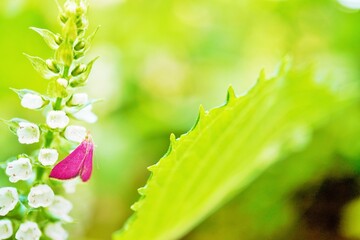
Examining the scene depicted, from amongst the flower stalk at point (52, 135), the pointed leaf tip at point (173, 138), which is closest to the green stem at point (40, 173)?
the flower stalk at point (52, 135)

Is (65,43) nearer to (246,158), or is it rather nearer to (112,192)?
(246,158)

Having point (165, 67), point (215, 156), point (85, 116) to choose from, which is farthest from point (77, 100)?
point (165, 67)

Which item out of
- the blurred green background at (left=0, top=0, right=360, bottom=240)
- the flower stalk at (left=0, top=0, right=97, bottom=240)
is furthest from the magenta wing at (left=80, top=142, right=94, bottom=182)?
the blurred green background at (left=0, top=0, right=360, bottom=240)

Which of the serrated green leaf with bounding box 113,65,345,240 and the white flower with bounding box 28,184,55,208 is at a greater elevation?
the serrated green leaf with bounding box 113,65,345,240

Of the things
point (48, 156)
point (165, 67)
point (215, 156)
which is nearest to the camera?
point (48, 156)

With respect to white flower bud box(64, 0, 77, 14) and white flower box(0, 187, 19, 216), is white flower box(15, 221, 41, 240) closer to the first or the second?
white flower box(0, 187, 19, 216)

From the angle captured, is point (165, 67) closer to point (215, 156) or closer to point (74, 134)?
point (215, 156)

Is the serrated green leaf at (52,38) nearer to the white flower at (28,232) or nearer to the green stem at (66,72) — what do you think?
→ the green stem at (66,72)
